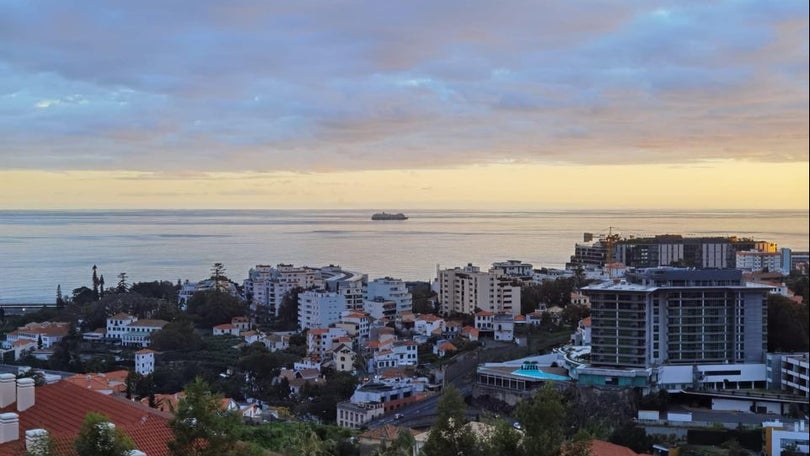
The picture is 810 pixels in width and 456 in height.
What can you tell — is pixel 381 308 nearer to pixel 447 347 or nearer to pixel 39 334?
A: pixel 447 347

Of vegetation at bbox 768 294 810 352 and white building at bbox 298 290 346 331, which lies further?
white building at bbox 298 290 346 331

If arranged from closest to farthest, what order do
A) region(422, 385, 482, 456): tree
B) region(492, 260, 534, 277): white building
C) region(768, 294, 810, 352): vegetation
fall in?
1. region(422, 385, 482, 456): tree
2. region(768, 294, 810, 352): vegetation
3. region(492, 260, 534, 277): white building

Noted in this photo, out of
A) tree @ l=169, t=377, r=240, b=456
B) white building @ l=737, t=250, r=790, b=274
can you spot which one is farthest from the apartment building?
tree @ l=169, t=377, r=240, b=456

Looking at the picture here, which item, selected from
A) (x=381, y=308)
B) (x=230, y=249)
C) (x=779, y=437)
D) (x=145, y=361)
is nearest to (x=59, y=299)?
(x=145, y=361)

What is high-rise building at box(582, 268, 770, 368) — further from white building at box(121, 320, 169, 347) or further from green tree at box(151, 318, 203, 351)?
white building at box(121, 320, 169, 347)

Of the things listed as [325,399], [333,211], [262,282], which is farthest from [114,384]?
[333,211]

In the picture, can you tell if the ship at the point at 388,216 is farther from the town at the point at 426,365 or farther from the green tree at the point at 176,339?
the green tree at the point at 176,339
